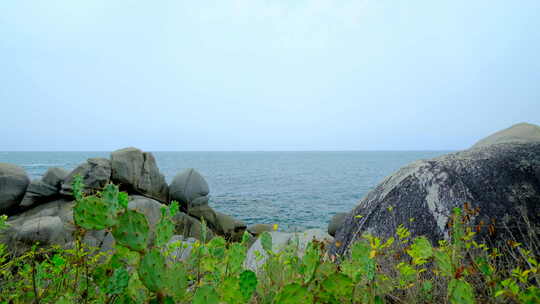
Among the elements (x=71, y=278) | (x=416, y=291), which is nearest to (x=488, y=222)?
(x=416, y=291)

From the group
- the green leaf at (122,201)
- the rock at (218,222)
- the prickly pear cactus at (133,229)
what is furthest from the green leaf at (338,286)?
the rock at (218,222)

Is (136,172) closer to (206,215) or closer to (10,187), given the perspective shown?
(206,215)

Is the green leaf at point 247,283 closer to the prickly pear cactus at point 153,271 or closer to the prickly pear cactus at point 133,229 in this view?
the prickly pear cactus at point 153,271

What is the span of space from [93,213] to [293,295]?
769mm

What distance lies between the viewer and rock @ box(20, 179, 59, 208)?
11.1 metres

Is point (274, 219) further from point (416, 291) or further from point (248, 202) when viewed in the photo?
point (416, 291)

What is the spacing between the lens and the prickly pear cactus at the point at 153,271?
913 millimetres

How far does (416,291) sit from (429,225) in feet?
4.40

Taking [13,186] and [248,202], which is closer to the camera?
[13,186]

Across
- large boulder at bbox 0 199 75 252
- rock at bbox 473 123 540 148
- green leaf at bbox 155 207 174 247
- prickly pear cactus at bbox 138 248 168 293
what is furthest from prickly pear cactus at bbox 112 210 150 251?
rock at bbox 473 123 540 148

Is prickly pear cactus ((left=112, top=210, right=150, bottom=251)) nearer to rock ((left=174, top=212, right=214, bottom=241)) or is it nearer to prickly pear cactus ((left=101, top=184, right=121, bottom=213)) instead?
prickly pear cactus ((left=101, top=184, right=121, bottom=213))

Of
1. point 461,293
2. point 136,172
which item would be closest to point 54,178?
point 136,172

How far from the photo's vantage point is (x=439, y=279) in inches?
88.7

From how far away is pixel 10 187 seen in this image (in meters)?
10.9
